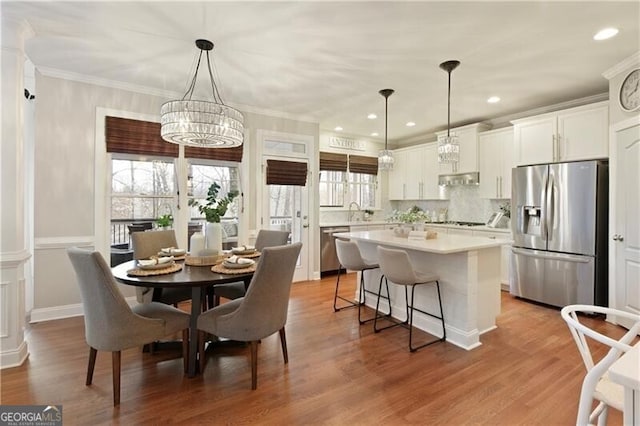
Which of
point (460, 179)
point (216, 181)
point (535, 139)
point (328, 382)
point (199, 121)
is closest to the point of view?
point (328, 382)

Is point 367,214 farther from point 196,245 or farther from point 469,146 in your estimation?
point 196,245

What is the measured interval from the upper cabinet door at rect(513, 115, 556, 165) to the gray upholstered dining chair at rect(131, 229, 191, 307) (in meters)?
4.49

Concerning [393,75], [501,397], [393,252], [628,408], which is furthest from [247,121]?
[628,408]

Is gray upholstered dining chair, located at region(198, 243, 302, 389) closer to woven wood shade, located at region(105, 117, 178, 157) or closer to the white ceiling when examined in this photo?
the white ceiling

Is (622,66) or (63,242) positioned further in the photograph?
(63,242)

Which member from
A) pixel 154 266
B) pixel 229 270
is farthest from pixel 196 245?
pixel 229 270

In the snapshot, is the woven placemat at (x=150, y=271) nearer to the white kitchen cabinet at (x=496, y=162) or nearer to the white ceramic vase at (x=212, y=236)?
the white ceramic vase at (x=212, y=236)

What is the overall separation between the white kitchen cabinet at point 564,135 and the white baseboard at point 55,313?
5836 millimetres

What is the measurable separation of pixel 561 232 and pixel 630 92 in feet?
5.16

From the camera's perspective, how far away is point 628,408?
2.79 ft

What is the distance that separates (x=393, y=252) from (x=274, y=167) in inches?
105

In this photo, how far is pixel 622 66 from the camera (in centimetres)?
314

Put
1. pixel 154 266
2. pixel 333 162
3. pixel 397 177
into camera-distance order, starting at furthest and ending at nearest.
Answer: pixel 397 177
pixel 333 162
pixel 154 266

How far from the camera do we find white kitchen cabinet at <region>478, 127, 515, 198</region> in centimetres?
474
